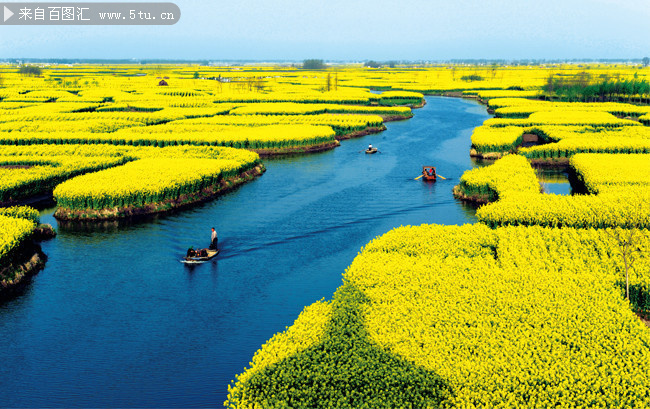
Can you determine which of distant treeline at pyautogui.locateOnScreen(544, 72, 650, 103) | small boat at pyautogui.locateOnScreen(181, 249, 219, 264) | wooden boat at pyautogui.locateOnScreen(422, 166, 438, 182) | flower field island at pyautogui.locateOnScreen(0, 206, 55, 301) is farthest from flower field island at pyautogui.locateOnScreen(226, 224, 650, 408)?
distant treeline at pyautogui.locateOnScreen(544, 72, 650, 103)

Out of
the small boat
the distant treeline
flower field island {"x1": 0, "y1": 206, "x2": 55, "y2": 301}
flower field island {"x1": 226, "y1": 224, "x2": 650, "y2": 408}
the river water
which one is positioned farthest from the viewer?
the distant treeline

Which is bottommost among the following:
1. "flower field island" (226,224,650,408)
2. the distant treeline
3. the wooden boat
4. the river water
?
the river water

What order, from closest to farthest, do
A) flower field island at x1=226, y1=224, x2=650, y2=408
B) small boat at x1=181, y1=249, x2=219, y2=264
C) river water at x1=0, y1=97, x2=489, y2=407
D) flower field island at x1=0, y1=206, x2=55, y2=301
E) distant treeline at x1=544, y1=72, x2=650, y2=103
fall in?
flower field island at x1=226, y1=224, x2=650, y2=408 < river water at x1=0, y1=97, x2=489, y2=407 < flower field island at x1=0, y1=206, x2=55, y2=301 < small boat at x1=181, y1=249, x2=219, y2=264 < distant treeline at x1=544, y1=72, x2=650, y2=103

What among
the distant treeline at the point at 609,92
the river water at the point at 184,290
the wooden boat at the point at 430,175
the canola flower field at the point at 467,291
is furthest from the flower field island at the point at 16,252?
the distant treeline at the point at 609,92

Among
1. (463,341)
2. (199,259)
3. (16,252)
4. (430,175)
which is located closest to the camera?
(463,341)

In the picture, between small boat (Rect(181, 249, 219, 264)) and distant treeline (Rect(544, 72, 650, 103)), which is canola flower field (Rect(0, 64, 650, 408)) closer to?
small boat (Rect(181, 249, 219, 264))

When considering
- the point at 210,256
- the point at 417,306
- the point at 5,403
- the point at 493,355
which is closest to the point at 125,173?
the point at 210,256

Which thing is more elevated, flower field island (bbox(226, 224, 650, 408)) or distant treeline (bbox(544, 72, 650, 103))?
distant treeline (bbox(544, 72, 650, 103))

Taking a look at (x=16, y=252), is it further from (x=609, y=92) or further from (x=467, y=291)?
(x=609, y=92)

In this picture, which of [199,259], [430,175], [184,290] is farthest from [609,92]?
[184,290]
